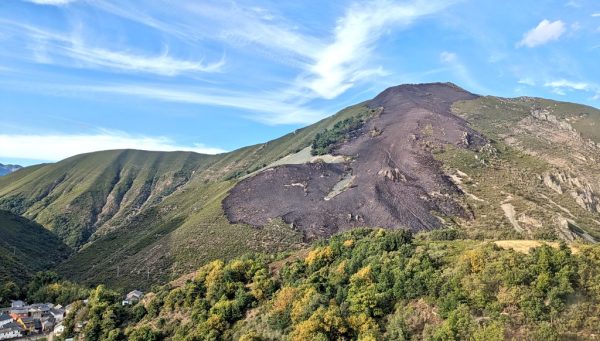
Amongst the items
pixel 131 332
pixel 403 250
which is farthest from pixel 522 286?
pixel 131 332

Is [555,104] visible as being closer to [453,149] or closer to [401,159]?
[453,149]

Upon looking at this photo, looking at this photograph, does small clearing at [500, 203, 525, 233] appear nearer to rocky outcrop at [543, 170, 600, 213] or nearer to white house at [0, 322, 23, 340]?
rocky outcrop at [543, 170, 600, 213]

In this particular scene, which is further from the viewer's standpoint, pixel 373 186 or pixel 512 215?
pixel 373 186

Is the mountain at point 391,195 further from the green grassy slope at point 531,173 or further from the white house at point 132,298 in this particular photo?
the white house at point 132,298

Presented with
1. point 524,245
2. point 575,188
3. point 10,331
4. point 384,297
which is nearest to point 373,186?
point 575,188

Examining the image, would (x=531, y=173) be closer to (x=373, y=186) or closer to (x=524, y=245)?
(x=373, y=186)
